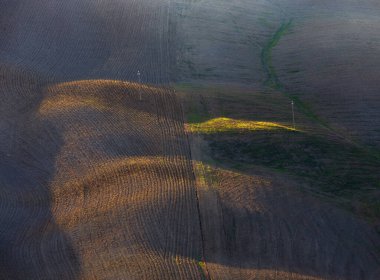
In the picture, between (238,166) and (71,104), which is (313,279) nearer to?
(238,166)

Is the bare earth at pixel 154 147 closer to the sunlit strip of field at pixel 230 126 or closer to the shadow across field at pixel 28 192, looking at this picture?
the shadow across field at pixel 28 192

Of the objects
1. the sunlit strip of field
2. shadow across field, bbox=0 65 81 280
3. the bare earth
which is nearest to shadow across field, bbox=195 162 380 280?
the bare earth

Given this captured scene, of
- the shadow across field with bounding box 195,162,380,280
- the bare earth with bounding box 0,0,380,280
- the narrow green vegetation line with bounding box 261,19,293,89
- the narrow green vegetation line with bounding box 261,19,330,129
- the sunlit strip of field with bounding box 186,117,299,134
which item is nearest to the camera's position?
the shadow across field with bounding box 195,162,380,280

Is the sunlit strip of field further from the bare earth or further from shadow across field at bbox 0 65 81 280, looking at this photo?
shadow across field at bbox 0 65 81 280

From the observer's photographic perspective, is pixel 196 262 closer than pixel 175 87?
Yes

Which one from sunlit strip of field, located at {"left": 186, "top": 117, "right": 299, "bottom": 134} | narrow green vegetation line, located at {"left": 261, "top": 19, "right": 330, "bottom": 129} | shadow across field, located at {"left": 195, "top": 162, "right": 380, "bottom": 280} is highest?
narrow green vegetation line, located at {"left": 261, "top": 19, "right": 330, "bottom": 129}

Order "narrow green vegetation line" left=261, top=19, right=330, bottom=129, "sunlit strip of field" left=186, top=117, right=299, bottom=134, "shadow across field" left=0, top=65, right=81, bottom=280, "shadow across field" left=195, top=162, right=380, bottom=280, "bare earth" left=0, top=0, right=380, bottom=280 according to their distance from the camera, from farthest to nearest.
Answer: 1. "narrow green vegetation line" left=261, top=19, right=330, bottom=129
2. "sunlit strip of field" left=186, top=117, right=299, bottom=134
3. "bare earth" left=0, top=0, right=380, bottom=280
4. "shadow across field" left=0, top=65, right=81, bottom=280
5. "shadow across field" left=195, top=162, right=380, bottom=280

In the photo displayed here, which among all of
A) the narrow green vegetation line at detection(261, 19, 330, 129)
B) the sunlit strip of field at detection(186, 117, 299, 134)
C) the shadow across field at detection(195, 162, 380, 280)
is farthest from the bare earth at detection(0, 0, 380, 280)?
the sunlit strip of field at detection(186, 117, 299, 134)

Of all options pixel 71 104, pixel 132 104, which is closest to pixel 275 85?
pixel 132 104

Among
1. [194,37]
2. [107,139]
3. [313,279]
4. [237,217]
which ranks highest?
[194,37]

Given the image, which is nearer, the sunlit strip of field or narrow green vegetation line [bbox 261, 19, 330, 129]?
the sunlit strip of field

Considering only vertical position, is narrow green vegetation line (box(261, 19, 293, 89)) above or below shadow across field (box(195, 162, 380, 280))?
above
